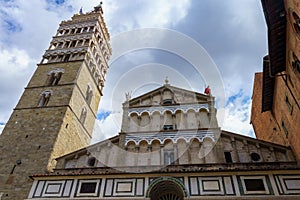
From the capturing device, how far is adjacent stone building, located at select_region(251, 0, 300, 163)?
31.8 feet

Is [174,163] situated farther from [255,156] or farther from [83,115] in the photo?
[83,115]

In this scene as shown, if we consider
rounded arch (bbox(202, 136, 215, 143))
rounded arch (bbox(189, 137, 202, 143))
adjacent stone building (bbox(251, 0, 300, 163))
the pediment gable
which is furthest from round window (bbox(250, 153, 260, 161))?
the pediment gable

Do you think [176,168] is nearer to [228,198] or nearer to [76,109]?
[228,198]

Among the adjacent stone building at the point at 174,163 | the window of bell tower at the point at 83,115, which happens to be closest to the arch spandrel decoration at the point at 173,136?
the adjacent stone building at the point at 174,163

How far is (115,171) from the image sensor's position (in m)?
12.1

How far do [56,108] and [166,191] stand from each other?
10.5 metres

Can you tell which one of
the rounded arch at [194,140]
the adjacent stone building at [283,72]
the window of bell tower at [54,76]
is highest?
the window of bell tower at [54,76]

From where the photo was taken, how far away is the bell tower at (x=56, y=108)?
1467 centimetres

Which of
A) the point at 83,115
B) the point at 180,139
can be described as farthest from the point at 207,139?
the point at 83,115

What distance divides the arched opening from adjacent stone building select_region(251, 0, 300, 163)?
6.03 metres

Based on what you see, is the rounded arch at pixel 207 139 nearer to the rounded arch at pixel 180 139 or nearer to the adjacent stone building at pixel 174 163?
the adjacent stone building at pixel 174 163

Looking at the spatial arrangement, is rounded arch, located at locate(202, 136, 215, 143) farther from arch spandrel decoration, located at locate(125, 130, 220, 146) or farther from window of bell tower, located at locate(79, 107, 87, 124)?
window of bell tower, located at locate(79, 107, 87, 124)

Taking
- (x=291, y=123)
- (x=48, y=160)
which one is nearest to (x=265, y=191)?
(x=291, y=123)

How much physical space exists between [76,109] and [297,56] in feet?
50.3
